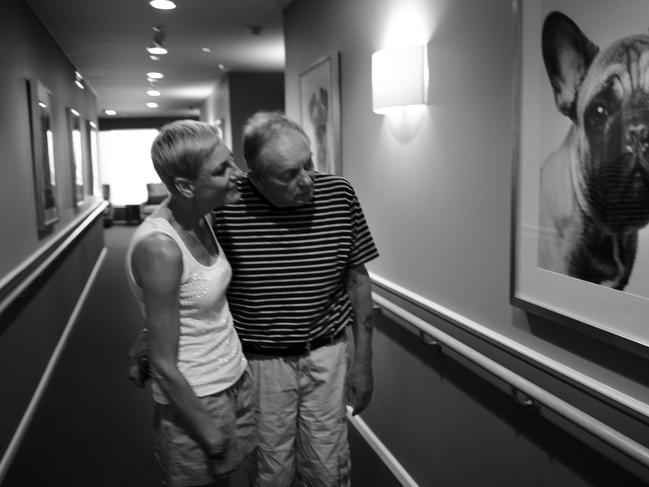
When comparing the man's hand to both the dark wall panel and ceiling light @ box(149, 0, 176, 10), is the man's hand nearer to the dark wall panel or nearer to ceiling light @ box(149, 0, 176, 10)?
the dark wall panel

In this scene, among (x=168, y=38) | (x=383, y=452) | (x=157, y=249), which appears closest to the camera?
(x=157, y=249)

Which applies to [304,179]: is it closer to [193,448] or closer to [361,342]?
[361,342]

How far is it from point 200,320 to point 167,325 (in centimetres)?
11

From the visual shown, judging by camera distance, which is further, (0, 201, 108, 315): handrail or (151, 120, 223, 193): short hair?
(0, 201, 108, 315): handrail

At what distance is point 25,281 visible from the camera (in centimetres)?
368

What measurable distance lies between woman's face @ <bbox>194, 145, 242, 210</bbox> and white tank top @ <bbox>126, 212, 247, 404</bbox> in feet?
0.37

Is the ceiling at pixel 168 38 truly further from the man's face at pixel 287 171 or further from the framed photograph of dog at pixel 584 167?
the framed photograph of dog at pixel 584 167

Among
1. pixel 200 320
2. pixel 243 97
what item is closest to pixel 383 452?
pixel 200 320

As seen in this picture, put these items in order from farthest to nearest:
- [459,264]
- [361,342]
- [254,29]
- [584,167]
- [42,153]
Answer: [254,29] < [42,153] < [459,264] < [361,342] < [584,167]

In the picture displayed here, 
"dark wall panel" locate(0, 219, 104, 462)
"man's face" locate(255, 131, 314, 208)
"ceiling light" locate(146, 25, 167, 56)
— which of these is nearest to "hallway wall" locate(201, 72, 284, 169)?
"ceiling light" locate(146, 25, 167, 56)

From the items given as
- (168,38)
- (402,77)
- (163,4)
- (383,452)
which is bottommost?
(383,452)

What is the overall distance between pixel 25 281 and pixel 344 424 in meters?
2.57

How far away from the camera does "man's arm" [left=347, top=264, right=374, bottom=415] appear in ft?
6.25

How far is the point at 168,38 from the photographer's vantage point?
5824mm
